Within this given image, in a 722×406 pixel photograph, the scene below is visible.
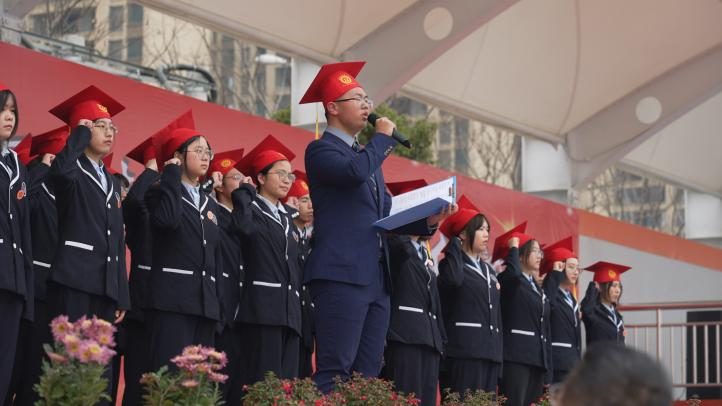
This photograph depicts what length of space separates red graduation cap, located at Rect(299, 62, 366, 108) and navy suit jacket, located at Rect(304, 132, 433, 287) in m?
0.18

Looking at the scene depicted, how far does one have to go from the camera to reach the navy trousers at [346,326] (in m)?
4.37

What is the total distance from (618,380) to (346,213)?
2.66 metres

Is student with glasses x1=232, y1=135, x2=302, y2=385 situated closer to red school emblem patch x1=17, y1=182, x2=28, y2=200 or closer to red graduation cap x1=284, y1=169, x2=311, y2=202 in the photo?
red graduation cap x1=284, y1=169, x2=311, y2=202

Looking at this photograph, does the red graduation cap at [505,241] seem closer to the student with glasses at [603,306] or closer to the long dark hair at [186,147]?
the student with glasses at [603,306]

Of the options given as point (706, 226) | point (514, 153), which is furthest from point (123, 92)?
point (514, 153)

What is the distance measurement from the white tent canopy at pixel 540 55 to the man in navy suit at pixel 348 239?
4462mm

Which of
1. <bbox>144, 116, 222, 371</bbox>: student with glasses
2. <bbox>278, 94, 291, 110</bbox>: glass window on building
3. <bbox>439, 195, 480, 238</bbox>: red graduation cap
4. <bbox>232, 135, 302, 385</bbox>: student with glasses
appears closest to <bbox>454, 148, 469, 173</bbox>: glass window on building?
<bbox>278, 94, 291, 110</bbox>: glass window on building

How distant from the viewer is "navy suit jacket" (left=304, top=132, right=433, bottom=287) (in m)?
4.38

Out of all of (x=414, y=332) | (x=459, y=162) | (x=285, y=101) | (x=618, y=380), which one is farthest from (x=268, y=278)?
(x=459, y=162)

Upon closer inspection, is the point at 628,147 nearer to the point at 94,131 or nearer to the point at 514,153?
the point at 94,131

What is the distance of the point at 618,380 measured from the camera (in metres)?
1.89

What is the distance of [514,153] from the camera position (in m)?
26.4

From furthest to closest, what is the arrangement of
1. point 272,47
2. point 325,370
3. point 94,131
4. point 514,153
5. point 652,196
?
point 652,196, point 514,153, point 272,47, point 94,131, point 325,370

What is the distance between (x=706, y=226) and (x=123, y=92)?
1139cm
